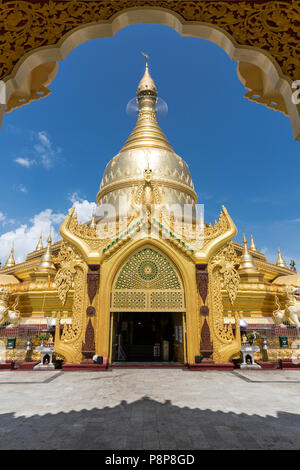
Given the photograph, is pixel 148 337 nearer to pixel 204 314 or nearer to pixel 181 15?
pixel 204 314

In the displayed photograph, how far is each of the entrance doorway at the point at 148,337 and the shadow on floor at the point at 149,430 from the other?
6.26 m

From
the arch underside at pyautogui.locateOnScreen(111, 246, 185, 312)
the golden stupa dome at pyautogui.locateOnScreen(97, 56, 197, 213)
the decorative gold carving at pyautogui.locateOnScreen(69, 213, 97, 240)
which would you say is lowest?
the arch underside at pyautogui.locateOnScreen(111, 246, 185, 312)

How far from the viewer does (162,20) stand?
3795 millimetres

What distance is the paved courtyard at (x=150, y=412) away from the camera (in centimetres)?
350

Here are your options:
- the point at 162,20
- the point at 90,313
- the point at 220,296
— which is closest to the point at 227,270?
the point at 220,296

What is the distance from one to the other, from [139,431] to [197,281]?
6.75 meters

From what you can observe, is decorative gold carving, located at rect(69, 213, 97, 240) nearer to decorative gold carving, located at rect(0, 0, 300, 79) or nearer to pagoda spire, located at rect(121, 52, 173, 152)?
decorative gold carving, located at rect(0, 0, 300, 79)

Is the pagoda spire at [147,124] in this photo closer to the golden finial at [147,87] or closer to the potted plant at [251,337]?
the golden finial at [147,87]

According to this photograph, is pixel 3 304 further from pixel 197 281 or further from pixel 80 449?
pixel 80 449

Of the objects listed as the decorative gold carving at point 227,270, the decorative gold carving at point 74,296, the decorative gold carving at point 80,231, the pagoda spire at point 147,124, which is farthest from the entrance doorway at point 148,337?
the pagoda spire at point 147,124

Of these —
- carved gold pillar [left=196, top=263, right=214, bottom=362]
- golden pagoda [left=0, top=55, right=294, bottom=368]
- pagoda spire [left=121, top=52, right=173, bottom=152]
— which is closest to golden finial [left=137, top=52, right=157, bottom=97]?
pagoda spire [left=121, top=52, right=173, bottom=152]

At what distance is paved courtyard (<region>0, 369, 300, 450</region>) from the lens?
11.5 ft

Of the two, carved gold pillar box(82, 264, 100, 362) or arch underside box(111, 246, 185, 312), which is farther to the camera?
arch underside box(111, 246, 185, 312)

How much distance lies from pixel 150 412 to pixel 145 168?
49.4ft
